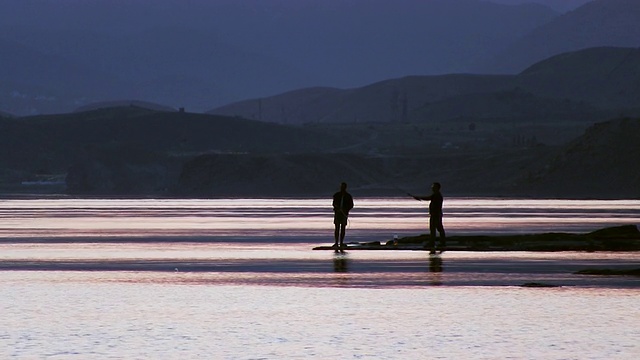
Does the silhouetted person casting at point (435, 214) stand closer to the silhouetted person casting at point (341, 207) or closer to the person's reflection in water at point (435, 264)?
the person's reflection in water at point (435, 264)

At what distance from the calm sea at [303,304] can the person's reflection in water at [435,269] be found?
0.04 meters

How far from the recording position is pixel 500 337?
24.3m

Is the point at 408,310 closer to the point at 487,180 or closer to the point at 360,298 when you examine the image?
the point at 360,298

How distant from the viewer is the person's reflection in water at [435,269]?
3469cm

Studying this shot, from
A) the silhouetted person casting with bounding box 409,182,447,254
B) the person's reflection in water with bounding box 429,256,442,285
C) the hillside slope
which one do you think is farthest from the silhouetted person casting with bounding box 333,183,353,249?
the hillside slope

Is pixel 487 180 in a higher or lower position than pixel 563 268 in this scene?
higher

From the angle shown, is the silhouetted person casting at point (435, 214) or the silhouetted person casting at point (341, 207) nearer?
the silhouetted person casting at point (435, 214)

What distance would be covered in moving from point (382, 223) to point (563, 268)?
119ft

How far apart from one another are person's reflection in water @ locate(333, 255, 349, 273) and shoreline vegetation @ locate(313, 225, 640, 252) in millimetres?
4127

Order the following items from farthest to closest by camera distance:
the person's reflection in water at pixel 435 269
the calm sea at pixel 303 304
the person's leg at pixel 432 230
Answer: the person's leg at pixel 432 230
the person's reflection in water at pixel 435 269
the calm sea at pixel 303 304

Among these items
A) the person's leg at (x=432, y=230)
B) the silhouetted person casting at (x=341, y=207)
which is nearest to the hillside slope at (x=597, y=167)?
the person's leg at (x=432, y=230)

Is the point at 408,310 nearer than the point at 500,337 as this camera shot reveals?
No

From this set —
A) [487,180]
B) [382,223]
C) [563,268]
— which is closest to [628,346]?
[563,268]

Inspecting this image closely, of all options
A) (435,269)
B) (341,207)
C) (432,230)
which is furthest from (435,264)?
(341,207)
